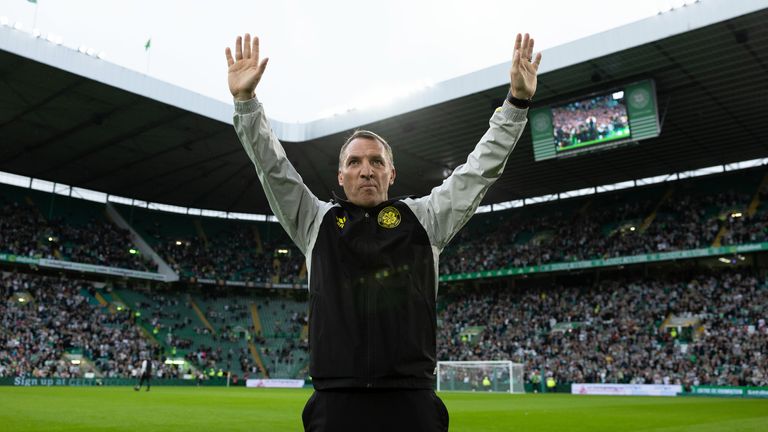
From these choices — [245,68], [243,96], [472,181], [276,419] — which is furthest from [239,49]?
[276,419]

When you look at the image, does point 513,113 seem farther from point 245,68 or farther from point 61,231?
point 61,231

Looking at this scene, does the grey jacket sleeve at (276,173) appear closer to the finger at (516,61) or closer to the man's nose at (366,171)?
the man's nose at (366,171)

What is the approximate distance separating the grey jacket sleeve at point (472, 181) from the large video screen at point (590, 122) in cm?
2664

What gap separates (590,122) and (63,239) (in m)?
38.3

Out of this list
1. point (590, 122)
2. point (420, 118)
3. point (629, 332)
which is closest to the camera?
point (590, 122)

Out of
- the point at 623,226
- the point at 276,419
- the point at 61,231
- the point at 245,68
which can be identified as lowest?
the point at 276,419

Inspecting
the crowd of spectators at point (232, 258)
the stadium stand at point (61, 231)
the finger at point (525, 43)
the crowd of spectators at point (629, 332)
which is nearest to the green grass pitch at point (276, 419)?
the finger at point (525, 43)

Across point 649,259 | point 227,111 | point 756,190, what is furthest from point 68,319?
point 756,190

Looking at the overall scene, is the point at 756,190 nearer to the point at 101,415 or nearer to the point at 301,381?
the point at 301,381

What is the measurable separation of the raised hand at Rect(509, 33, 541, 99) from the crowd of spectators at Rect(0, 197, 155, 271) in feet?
155

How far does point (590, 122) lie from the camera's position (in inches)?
1147

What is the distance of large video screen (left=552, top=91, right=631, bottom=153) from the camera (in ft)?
92.7

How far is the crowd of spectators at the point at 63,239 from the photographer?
147 ft

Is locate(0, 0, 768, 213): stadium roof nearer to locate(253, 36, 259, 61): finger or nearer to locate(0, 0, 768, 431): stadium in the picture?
locate(0, 0, 768, 431): stadium
